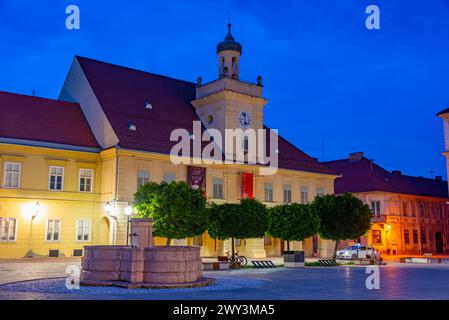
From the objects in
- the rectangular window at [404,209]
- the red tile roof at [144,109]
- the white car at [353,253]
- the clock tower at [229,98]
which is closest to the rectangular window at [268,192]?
the red tile roof at [144,109]

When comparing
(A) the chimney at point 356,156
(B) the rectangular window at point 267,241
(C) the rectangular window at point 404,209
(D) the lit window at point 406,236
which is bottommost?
(B) the rectangular window at point 267,241

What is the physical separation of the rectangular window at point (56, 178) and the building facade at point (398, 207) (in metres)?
33.4

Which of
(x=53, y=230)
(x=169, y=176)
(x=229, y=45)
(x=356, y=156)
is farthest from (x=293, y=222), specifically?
(x=356, y=156)

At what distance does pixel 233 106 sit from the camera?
47.4 meters

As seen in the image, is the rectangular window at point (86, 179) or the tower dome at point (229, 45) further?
the tower dome at point (229, 45)

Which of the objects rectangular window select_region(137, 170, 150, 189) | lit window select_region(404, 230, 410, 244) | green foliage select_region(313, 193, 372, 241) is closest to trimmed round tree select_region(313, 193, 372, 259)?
green foliage select_region(313, 193, 372, 241)

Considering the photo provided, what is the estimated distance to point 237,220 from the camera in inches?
1249

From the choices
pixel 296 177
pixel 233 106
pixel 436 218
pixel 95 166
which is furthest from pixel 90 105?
pixel 436 218

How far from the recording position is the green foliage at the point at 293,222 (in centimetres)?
3399

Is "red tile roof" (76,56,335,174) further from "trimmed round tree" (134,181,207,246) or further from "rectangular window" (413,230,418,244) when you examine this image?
"rectangular window" (413,230,418,244)

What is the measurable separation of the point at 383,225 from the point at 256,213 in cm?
3080

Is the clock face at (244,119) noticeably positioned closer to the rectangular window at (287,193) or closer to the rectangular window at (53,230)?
the rectangular window at (287,193)

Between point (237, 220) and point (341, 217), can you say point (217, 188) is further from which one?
point (237, 220)

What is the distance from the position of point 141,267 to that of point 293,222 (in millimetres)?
17598
